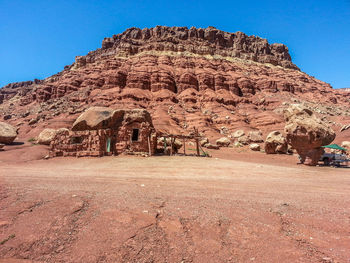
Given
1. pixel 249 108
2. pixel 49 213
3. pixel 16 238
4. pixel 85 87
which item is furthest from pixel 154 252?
pixel 85 87

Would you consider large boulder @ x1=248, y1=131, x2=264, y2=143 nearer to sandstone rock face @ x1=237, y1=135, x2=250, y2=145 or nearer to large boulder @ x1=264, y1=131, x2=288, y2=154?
sandstone rock face @ x1=237, y1=135, x2=250, y2=145

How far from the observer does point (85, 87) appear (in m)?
56.7

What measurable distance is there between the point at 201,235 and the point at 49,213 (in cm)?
271

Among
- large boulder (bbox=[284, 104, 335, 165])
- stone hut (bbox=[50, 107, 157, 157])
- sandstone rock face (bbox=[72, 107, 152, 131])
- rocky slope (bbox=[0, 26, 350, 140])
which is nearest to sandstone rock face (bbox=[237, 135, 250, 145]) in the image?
rocky slope (bbox=[0, 26, 350, 140])

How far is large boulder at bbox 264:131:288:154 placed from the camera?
21.4 m

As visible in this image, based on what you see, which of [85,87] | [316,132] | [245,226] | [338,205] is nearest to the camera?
[245,226]

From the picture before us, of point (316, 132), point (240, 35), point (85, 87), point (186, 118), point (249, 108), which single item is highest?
point (240, 35)

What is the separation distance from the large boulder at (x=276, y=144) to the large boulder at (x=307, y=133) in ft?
27.3

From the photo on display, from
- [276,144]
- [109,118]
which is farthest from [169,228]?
[276,144]

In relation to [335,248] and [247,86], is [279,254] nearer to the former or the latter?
[335,248]

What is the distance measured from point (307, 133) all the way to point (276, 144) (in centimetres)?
1014

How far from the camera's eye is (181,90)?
55.8 m

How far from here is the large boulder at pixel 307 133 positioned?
1205 centimetres

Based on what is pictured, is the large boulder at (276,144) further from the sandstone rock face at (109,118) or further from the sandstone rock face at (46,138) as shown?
the sandstone rock face at (46,138)
